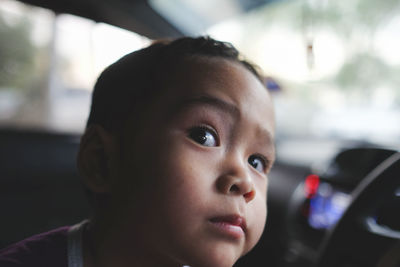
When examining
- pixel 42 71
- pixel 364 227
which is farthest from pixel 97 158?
pixel 42 71

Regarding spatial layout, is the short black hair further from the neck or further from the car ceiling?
the car ceiling

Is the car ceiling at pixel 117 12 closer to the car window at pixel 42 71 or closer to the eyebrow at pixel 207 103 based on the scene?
the car window at pixel 42 71

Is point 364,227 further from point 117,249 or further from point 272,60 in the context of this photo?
point 272,60

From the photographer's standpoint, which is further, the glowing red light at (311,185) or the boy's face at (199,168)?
the glowing red light at (311,185)

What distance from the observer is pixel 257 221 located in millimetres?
742

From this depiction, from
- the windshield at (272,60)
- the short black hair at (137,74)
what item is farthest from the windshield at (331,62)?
the short black hair at (137,74)

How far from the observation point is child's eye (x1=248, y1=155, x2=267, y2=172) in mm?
808

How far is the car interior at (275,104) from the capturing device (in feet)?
4.15

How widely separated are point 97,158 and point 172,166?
209 millimetres

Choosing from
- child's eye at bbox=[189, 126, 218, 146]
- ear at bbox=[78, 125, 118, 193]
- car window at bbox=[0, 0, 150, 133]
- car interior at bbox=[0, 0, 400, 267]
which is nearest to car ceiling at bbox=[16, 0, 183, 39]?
car interior at bbox=[0, 0, 400, 267]

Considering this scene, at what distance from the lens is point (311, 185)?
2076 mm

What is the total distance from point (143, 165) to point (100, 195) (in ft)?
0.55

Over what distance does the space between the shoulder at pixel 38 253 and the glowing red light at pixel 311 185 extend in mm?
1516

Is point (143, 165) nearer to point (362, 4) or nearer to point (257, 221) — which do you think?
point (257, 221)
